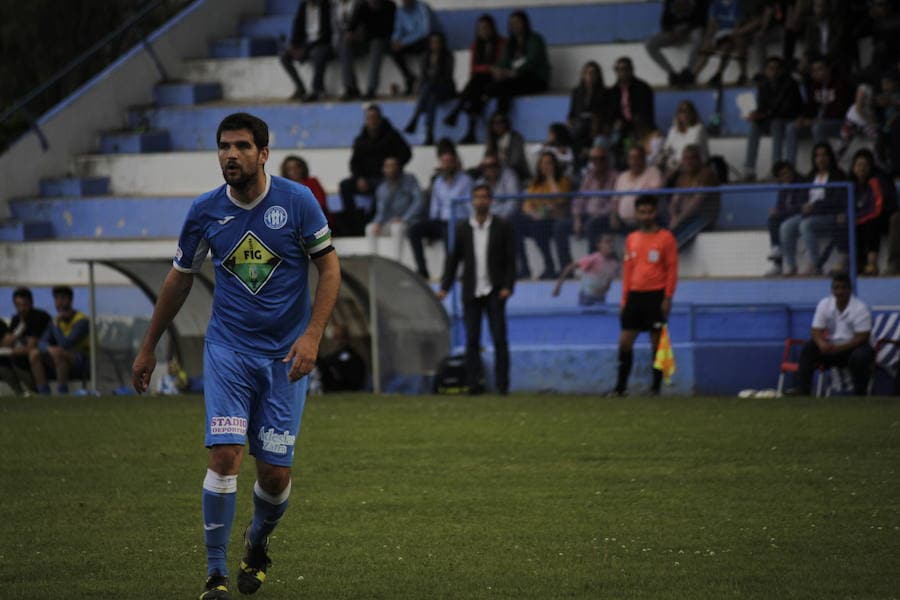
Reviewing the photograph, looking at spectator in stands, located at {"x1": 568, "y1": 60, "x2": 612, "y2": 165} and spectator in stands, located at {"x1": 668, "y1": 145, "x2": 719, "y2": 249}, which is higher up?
spectator in stands, located at {"x1": 568, "y1": 60, "x2": 612, "y2": 165}

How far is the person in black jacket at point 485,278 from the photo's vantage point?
17.4 m

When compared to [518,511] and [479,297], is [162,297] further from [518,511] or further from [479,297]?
[479,297]

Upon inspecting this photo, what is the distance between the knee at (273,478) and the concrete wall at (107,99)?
18969mm

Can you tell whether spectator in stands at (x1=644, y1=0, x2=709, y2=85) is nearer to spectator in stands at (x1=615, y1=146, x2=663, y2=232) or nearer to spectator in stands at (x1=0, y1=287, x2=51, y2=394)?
spectator in stands at (x1=615, y1=146, x2=663, y2=232)

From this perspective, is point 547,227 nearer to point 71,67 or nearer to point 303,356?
point 71,67

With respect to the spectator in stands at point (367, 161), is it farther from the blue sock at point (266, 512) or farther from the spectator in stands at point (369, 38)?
the blue sock at point (266, 512)

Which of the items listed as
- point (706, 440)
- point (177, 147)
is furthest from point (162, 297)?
point (177, 147)

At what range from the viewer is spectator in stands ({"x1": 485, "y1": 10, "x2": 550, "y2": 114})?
23.0 metres

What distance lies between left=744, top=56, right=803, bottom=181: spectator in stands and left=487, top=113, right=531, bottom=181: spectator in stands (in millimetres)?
2978

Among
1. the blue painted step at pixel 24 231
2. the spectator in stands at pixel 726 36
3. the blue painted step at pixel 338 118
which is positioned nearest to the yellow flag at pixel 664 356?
the blue painted step at pixel 338 118

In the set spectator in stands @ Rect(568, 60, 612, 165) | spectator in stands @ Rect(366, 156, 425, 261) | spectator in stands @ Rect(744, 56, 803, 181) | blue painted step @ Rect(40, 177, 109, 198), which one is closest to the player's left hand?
spectator in stands @ Rect(366, 156, 425, 261)

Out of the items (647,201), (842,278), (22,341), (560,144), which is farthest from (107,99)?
(842,278)

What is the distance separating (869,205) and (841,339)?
7.97ft

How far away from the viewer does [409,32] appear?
80.7ft
